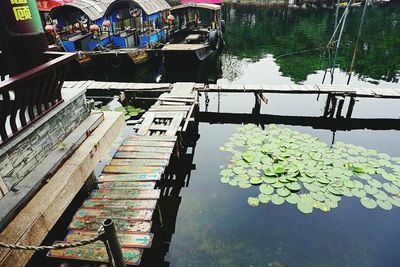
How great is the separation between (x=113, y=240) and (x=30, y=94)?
2.88 meters

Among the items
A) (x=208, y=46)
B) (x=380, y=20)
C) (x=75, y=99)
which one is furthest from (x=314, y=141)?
(x=380, y=20)

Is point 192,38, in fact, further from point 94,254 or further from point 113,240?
point 113,240

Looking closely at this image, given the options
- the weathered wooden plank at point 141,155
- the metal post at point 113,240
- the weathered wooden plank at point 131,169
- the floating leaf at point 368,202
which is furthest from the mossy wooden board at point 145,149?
the floating leaf at point 368,202

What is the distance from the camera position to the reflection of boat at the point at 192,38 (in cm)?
1546

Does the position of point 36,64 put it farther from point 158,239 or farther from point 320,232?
point 320,232

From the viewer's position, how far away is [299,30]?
27.3 metres

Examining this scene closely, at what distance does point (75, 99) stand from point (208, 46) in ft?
41.2

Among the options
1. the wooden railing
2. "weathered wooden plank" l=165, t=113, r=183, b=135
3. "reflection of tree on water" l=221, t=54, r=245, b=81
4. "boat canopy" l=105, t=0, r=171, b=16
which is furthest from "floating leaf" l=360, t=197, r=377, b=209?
"boat canopy" l=105, t=0, r=171, b=16

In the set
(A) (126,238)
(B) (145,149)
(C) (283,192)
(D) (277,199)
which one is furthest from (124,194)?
(C) (283,192)

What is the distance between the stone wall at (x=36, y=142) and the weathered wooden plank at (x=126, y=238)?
1160 mm

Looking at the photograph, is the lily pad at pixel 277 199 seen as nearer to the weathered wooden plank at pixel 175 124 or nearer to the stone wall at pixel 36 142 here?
the weathered wooden plank at pixel 175 124

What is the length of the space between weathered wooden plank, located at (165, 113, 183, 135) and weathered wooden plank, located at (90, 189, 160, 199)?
247 cm

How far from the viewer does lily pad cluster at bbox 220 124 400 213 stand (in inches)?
249

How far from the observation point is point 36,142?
4.48m
